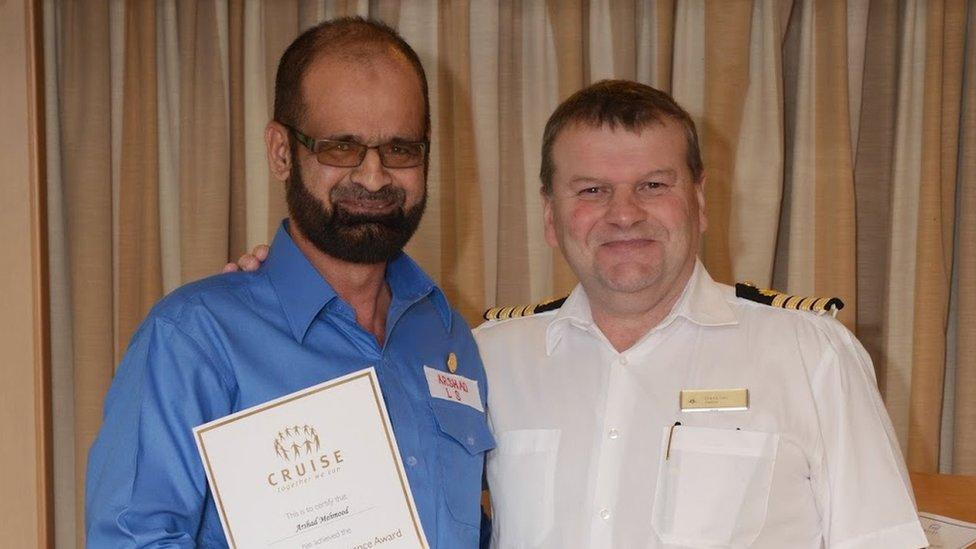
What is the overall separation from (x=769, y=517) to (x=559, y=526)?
38 centimetres

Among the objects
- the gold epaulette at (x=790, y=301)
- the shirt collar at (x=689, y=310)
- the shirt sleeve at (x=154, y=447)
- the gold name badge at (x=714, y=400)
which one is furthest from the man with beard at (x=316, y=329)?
the gold epaulette at (x=790, y=301)

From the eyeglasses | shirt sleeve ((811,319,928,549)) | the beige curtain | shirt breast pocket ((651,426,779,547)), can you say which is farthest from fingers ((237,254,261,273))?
the beige curtain

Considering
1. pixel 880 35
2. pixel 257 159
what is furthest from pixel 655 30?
pixel 257 159

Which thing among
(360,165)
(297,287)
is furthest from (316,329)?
(360,165)

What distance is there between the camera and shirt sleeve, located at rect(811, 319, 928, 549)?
189 centimetres

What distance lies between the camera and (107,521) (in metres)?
1.62

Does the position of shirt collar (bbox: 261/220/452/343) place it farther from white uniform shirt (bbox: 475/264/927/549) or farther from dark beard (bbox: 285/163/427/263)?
white uniform shirt (bbox: 475/264/927/549)

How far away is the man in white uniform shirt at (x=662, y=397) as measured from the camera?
1936mm

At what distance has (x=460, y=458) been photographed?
77.6 inches

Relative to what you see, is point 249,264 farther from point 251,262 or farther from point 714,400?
point 714,400

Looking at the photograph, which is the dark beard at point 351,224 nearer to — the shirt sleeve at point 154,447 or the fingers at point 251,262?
the fingers at point 251,262

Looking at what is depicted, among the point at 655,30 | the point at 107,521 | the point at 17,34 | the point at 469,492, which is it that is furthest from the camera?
the point at 655,30

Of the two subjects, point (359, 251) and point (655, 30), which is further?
point (655, 30)

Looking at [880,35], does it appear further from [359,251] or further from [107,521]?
[107,521]
